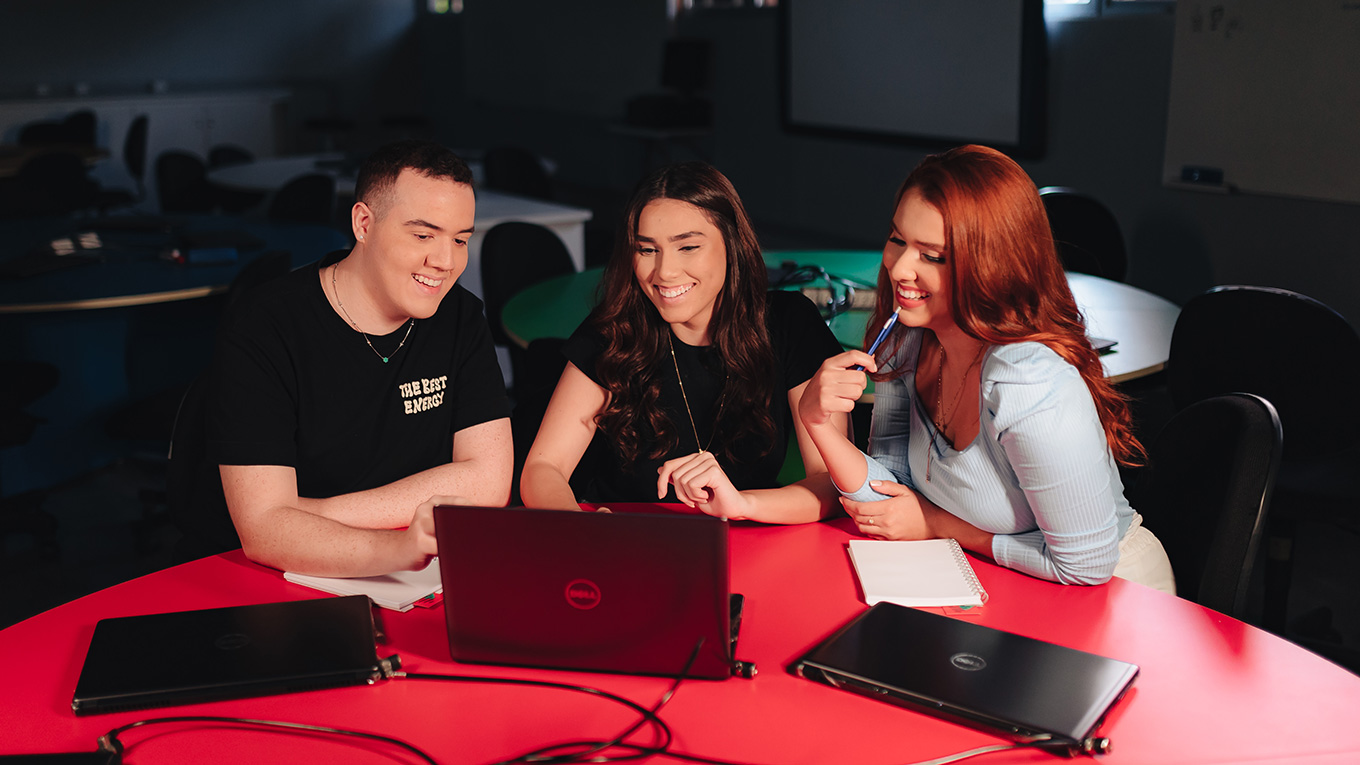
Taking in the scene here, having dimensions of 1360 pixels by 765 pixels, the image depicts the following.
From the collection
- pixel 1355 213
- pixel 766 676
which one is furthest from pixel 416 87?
pixel 766 676

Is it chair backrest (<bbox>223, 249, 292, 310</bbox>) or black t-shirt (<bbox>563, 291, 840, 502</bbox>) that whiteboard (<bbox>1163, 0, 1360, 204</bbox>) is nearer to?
black t-shirt (<bbox>563, 291, 840, 502</bbox>)

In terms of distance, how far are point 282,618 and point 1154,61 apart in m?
4.56

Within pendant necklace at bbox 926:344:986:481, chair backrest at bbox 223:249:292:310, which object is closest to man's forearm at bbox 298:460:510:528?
pendant necklace at bbox 926:344:986:481

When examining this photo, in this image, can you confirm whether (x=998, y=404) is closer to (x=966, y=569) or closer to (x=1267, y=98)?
(x=966, y=569)

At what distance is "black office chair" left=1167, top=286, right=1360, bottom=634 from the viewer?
7.41ft

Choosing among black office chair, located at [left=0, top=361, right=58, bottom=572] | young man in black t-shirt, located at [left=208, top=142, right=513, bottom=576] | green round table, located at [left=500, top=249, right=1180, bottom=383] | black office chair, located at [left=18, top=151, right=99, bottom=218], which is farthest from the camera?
black office chair, located at [left=18, top=151, right=99, bottom=218]

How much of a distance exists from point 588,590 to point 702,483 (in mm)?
402

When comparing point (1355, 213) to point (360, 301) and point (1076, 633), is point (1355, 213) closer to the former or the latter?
point (1076, 633)

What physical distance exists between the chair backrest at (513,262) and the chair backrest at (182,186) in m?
4.18

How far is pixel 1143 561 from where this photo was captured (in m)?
1.51

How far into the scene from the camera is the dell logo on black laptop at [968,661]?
3.75 feet

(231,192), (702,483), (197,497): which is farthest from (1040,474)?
(231,192)

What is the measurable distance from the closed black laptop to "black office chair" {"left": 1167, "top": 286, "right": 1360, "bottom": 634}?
6.48 feet

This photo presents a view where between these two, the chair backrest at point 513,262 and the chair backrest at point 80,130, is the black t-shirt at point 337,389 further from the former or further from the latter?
the chair backrest at point 80,130
